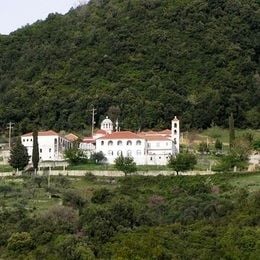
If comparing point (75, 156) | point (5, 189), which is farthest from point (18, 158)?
point (5, 189)

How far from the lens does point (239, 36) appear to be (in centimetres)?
11881

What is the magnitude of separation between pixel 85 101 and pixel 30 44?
2556 centimetres

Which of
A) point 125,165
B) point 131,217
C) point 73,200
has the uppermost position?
point 125,165

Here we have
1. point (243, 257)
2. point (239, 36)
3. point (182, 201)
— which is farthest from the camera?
point (239, 36)

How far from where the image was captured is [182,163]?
71.2 m

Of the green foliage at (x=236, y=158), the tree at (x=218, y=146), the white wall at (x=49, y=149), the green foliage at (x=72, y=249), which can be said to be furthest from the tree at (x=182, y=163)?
the green foliage at (x=72, y=249)

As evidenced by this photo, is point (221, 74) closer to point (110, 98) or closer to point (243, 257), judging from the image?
point (110, 98)

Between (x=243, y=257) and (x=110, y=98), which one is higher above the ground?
(x=110, y=98)

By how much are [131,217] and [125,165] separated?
14.1 m

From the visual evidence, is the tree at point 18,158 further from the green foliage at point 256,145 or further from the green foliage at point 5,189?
the green foliage at point 256,145

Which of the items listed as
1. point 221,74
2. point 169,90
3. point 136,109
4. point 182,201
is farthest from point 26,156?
point 221,74

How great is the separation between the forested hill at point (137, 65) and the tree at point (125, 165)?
70.2 ft

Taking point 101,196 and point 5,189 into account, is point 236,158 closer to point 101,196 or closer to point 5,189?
point 101,196

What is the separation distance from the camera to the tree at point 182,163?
234 feet
